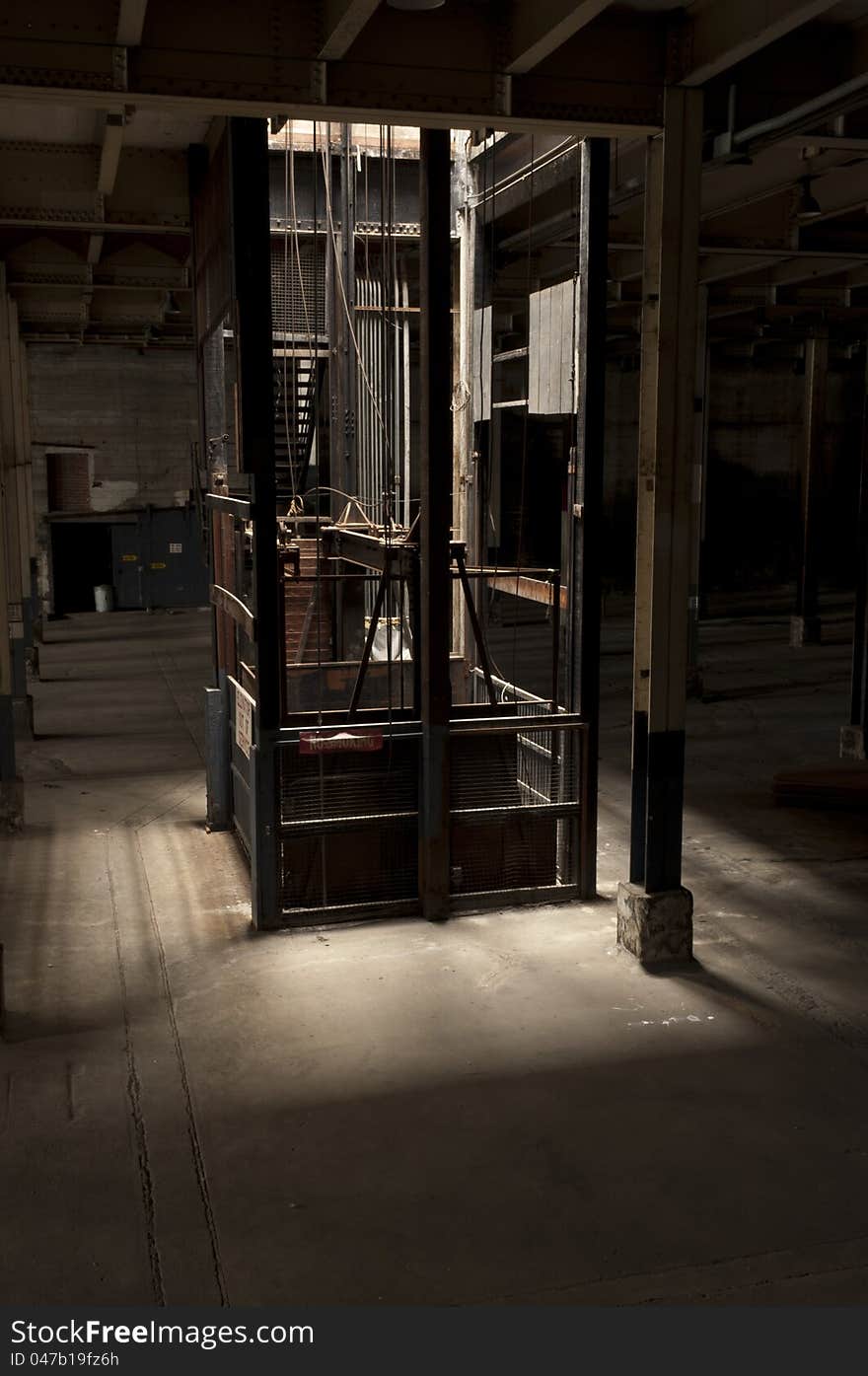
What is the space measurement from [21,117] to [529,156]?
12.8 ft

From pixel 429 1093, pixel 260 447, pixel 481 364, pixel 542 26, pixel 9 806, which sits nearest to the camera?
pixel 429 1093

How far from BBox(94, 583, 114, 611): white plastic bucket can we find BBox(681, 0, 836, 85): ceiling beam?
2168 centimetres

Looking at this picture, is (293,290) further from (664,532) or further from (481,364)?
(664,532)

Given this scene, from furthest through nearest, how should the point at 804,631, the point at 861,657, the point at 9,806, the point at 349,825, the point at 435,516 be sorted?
the point at 804,631
the point at 861,657
the point at 9,806
the point at 349,825
the point at 435,516

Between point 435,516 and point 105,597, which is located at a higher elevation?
point 435,516

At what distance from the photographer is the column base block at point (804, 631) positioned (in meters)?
20.8

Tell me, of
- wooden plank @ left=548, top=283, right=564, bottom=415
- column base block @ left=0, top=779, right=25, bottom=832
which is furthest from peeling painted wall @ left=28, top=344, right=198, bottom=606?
wooden plank @ left=548, top=283, right=564, bottom=415

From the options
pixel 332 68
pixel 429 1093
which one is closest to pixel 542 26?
pixel 332 68

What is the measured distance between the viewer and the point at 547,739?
8.61m

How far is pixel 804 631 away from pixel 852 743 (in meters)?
8.55

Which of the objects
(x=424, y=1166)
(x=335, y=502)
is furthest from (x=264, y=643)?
(x=335, y=502)

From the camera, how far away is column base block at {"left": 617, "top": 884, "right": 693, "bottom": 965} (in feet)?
23.9

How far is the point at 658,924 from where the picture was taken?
7328 millimetres

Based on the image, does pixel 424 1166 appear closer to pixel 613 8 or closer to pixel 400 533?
pixel 400 533
